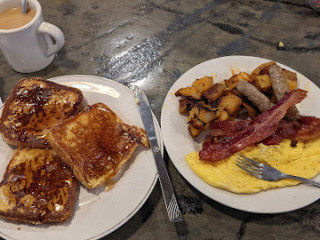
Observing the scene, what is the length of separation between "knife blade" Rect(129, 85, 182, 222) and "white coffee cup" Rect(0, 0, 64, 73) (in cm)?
86

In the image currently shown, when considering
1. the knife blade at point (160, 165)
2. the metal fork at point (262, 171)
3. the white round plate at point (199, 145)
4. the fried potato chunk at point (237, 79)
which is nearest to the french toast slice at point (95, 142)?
the knife blade at point (160, 165)

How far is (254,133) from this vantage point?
5.81 ft

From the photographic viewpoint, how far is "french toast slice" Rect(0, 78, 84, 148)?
1786 mm

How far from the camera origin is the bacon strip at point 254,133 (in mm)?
1746

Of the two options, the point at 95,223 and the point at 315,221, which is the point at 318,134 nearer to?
the point at 315,221

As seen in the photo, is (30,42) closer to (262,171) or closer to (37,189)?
(37,189)

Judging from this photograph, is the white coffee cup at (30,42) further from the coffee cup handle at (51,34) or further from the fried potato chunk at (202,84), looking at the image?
the fried potato chunk at (202,84)

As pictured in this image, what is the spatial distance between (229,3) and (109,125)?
7.10ft

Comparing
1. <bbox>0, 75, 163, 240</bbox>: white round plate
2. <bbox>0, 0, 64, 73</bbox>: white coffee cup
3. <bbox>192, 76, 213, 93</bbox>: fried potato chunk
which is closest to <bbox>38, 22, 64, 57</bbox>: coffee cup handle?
<bbox>0, 0, 64, 73</bbox>: white coffee cup

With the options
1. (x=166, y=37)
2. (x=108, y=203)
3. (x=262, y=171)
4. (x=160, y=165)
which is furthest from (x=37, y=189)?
(x=166, y=37)

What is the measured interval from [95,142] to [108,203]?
1.27 ft

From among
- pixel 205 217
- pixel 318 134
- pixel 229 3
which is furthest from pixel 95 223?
pixel 229 3

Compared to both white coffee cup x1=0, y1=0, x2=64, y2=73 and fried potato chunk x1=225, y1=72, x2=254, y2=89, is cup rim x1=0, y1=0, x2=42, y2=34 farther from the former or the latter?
fried potato chunk x1=225, y1=72, x2=254, y2=89

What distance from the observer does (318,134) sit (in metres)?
1.78
